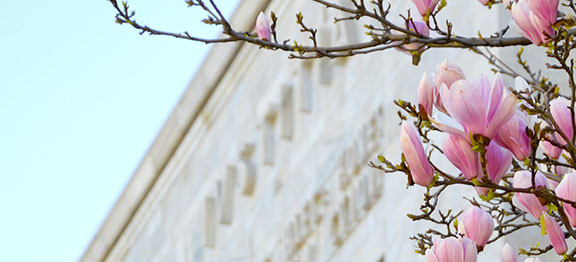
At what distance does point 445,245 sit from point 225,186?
8.69 meters

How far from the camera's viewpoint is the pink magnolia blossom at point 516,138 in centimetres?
288

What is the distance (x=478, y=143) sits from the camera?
2.78 metres

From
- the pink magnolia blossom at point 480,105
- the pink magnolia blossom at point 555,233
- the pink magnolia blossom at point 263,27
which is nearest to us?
the pink magnolia blossom at point 480,105

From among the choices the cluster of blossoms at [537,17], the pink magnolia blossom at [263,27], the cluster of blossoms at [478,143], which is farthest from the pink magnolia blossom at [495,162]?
the pink magnolia blossom at [263,27]

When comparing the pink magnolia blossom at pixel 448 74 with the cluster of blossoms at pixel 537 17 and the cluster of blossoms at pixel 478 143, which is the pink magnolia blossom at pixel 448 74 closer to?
the cluster of blossoms at pixel 478 143

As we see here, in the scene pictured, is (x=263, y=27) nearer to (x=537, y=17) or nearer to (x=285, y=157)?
(x=537, y=17)

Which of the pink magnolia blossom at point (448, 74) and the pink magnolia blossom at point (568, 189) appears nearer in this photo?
the pink magnolia blossom at point (568, 189)

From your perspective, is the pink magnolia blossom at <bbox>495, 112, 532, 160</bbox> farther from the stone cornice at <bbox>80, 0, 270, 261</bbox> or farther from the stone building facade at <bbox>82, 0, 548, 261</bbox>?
the stone cornice at <bbox>80, 0, 270, 261</bbox>

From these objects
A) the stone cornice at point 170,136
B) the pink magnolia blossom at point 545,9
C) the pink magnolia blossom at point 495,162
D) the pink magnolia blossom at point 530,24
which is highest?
the pink magnolia blossom at point 545,9

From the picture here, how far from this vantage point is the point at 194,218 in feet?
Result: 41.3

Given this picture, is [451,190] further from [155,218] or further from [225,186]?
[155,218]

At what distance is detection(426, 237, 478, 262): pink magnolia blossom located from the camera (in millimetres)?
2891

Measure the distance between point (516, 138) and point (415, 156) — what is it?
0.24m

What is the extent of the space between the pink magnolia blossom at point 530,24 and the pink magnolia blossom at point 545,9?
0.02 metres
